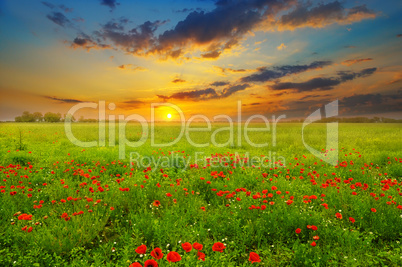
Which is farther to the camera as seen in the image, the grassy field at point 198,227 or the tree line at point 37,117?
the tree line at point 37,117

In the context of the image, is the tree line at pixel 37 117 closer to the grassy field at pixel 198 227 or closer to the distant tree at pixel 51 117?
the distant tree at pixel 51 117

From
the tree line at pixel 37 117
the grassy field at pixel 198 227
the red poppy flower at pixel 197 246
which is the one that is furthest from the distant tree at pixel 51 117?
the red poppy flower at pixel 197 246

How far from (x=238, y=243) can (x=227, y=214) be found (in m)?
0.66

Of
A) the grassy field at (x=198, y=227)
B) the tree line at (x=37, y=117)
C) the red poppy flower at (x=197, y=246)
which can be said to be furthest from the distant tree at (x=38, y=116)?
the red poppy flower at (x=197, y=246)

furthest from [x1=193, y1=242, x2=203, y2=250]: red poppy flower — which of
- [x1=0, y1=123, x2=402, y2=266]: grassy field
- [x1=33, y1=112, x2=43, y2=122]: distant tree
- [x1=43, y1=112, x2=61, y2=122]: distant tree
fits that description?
[x1=33, y1=112, x2=43, y2=122]: distant tree

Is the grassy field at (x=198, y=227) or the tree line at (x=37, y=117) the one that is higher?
the tree line at (x=37, y=117)

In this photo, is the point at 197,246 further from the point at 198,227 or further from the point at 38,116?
the point at 38,116

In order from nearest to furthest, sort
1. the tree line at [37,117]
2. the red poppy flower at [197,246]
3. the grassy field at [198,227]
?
1. the red poppy flower at [197,246]
2. the grassy field at [198,227]
3. the tree line at [37,117]

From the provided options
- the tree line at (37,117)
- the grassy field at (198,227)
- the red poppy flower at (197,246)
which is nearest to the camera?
the red poppy flower at (197,246)

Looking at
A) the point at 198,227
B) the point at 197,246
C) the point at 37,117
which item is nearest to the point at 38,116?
the point at 37,117

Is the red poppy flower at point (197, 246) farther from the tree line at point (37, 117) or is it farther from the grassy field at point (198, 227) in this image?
the tree line at point (37, 117)

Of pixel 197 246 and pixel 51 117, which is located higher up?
pixel 51 117

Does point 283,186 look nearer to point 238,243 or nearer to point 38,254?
point 238,243

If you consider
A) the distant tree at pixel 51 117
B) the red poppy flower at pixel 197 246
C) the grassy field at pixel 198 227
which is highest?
the distant tree at pixel 51 117
